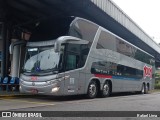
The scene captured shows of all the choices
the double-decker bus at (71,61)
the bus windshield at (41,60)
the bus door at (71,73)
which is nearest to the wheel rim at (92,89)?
the double-decker bus at (71,61)

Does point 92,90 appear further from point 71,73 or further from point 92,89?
point 71,73

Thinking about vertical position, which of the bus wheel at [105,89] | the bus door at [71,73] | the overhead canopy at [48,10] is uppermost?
the overhead canopy at [48,10]

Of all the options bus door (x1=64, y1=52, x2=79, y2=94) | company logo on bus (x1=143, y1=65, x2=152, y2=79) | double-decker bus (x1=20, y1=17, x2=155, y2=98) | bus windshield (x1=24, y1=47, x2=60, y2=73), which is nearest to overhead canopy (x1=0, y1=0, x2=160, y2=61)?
double-decker bus (x1=20, y1=17, x2=155, y2=98)

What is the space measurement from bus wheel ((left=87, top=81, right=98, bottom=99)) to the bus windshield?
2956 millimetres

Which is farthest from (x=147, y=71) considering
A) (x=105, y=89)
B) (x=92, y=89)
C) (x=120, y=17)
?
(x=92, y=89)

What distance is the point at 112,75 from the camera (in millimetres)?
17688

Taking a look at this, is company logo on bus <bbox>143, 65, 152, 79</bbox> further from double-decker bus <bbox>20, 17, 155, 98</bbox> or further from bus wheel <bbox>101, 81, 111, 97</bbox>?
bus wheel <bbox>101, 81, 111, 97</bbox>

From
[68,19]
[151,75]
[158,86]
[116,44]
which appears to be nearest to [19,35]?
[116,44]

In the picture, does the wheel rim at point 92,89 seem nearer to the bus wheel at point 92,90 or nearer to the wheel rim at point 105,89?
the bus wheel at point 92,90

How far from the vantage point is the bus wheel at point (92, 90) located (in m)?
15.0

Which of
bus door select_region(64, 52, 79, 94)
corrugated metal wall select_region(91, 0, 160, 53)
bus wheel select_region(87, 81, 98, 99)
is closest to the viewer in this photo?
bus door select_region(64, 52, 79, 94)

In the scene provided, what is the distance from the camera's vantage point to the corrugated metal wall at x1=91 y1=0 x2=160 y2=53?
17.7m

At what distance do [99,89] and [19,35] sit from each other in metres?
8.54

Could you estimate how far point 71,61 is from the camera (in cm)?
1339
